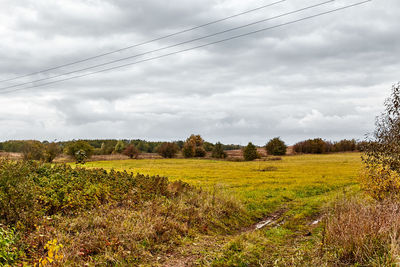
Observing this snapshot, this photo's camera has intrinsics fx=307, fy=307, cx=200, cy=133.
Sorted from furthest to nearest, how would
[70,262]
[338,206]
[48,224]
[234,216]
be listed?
[234,216]
[338,206]
[48,224]
[70,262]

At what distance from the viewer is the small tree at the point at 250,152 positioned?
2948 inches

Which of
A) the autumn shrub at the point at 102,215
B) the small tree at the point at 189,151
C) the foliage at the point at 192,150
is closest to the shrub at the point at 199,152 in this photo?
the foliage at the point at 192,150

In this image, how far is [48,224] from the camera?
31.1 feet

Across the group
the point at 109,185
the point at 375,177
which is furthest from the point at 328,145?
the point at 109,185

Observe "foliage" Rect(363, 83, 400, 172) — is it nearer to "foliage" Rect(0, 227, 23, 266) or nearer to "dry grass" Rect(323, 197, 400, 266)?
"dry grass" Rect(323, 197, 400, 266)

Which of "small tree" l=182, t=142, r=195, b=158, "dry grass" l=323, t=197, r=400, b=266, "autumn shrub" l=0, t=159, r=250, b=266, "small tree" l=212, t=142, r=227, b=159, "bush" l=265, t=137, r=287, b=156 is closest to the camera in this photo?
"dry grass" l=323, t=197, r=400, b=266

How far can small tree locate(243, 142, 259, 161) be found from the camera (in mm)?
74875

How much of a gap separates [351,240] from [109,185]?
A: 992 centimetres

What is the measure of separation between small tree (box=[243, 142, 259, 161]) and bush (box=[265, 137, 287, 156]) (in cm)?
2286

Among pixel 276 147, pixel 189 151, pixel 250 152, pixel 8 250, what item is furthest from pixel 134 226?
pixel 276 147

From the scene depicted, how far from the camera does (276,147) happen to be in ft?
317

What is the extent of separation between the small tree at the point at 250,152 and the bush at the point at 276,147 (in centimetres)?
2286

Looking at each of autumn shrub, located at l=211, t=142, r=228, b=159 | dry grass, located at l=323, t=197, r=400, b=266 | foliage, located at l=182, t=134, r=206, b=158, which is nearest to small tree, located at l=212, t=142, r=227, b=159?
autumn shrub, located at l=211, t=142, r=228, b=159

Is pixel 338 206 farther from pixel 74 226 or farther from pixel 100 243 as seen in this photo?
pixel 74 226
